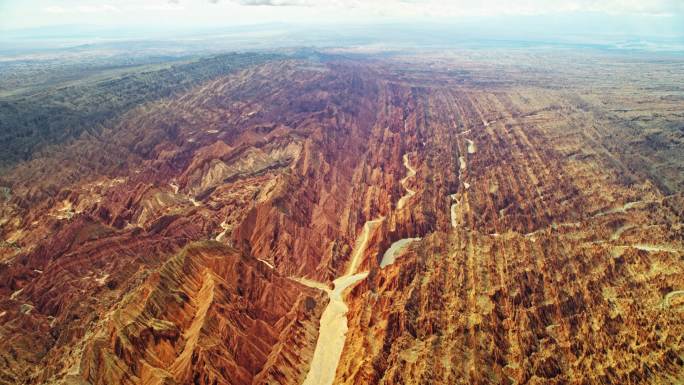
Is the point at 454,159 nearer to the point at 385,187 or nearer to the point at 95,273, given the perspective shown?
the point at 385,187

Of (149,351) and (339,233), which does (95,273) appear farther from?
(339,233)

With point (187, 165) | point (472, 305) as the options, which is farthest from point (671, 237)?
point (187, 165)

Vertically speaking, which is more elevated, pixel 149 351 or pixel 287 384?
pixel 149 351

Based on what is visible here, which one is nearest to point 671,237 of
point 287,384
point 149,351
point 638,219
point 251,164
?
point 638,219

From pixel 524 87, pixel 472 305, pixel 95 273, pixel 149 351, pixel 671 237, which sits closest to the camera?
pixel 149 351

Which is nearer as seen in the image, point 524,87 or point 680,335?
point 680,335

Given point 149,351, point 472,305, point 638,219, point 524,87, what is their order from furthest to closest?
point 524,87
point 638,219
point 472,305
point 149,351
